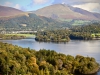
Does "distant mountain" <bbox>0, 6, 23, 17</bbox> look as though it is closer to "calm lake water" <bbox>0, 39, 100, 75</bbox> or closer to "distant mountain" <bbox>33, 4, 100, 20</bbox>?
"distant mountain" <bbox>33, 4, 100, 20</bbox>

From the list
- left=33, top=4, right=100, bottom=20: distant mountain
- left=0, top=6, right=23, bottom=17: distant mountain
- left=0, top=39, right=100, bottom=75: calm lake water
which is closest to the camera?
left=0, top=39, right=100, bottom=75: calm lake water

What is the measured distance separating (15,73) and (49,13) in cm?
6467

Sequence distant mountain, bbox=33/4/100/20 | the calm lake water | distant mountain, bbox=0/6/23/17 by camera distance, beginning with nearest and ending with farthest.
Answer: the calm lake water → distant mountain, bbox=0/6/23/17 → distant mountain, bbox=33/4/100/20

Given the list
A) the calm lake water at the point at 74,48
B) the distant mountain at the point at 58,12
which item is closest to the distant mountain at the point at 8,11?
the distant mountain at the point at 58,12

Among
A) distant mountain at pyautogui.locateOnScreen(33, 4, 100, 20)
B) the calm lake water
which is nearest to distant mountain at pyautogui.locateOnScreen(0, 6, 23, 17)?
distant mountain at pyautogui.locateOnScreen(33, 4, 100, 20)

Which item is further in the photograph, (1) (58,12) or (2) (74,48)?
(1) (58,12)

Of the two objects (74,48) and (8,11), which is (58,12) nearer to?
(8,11)

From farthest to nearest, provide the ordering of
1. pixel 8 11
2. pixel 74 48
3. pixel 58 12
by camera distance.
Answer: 1. pixel 58 12
2. pixel 8 11
3. pixel 74 48

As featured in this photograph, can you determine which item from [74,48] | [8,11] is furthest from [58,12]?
[74,48]

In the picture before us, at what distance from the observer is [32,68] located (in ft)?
23.1

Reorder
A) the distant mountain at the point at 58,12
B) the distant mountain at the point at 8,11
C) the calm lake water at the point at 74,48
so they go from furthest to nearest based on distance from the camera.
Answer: the distant mountain at the point at 58,12 < the distant mountain at the point at 8,11 < the calm lake water at the point at 74,48

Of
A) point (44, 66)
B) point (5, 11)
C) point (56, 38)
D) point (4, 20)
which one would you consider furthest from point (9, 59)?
point (5, 11)

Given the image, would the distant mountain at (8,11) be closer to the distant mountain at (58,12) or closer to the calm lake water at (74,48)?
the distant mountain at (58,12)

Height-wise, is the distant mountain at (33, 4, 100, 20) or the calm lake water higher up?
the distant mountain at (33, 4, 100, 20)
